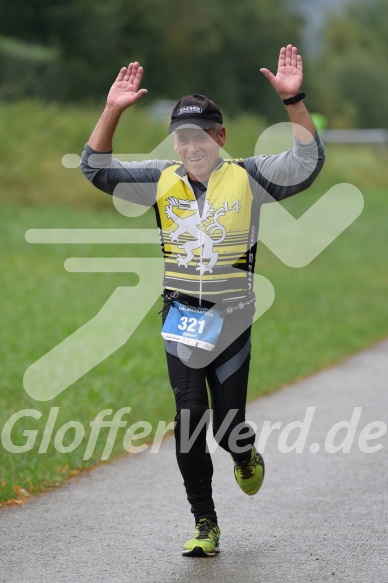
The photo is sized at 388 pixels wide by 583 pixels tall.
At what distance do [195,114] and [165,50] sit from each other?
61449 millimetres

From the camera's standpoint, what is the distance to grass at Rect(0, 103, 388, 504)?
32.1 feet

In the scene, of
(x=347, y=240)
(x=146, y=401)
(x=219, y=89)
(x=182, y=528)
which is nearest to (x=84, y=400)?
(x=146, y=401)

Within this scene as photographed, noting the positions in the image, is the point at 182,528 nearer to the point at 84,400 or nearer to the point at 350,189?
the point at 84,400

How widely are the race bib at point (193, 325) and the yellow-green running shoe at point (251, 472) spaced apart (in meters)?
0.76

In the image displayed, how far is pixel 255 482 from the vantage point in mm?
6422

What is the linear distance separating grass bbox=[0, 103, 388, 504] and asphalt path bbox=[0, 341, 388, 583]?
499mm

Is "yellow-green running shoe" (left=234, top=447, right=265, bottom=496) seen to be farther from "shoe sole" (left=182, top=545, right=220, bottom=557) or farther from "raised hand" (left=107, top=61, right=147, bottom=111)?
"raised hand" (left=107, top=61, right=147, bottom=111)

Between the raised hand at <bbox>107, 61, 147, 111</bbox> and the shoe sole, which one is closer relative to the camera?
the shoe sole

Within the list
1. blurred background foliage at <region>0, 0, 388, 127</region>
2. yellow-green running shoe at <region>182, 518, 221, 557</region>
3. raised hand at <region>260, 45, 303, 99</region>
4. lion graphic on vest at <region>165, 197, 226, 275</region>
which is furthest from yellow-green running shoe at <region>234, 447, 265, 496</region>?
blurred background foliage at <region>0, 0, 388, 127</region>

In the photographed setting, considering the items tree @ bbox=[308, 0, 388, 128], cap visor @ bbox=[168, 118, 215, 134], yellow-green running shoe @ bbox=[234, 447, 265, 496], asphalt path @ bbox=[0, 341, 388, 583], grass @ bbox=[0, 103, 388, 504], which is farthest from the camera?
tree @ bbox=[308, 0, 388, 128]

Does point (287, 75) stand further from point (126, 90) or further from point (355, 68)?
point (355, 68)

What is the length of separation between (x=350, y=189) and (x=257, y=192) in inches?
1625

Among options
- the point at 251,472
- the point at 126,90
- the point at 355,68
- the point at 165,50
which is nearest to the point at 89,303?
the point at 251,472

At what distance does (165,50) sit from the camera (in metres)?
66.1
